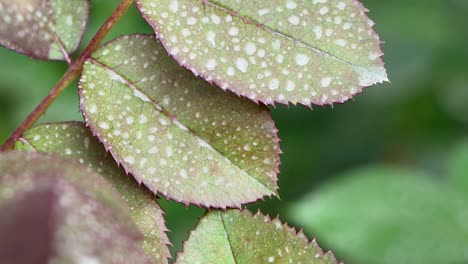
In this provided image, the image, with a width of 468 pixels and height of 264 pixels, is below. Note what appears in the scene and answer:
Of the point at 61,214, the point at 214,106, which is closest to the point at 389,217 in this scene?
the point at 214,106

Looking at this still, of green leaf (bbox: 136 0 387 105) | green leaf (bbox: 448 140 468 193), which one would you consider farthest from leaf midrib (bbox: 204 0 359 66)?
green leaf (bbox: 448 140 468 193)

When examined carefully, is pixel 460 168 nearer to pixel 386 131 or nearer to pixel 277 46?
pixel 386 131

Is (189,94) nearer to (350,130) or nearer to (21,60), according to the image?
(21,60)

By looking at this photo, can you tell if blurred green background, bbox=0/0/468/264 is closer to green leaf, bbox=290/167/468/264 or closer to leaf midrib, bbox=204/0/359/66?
green leaf, bbox=290/167/468/264

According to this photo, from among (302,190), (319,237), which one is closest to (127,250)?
(319,237)

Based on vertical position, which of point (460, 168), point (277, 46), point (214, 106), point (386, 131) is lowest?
point (386, 131)
